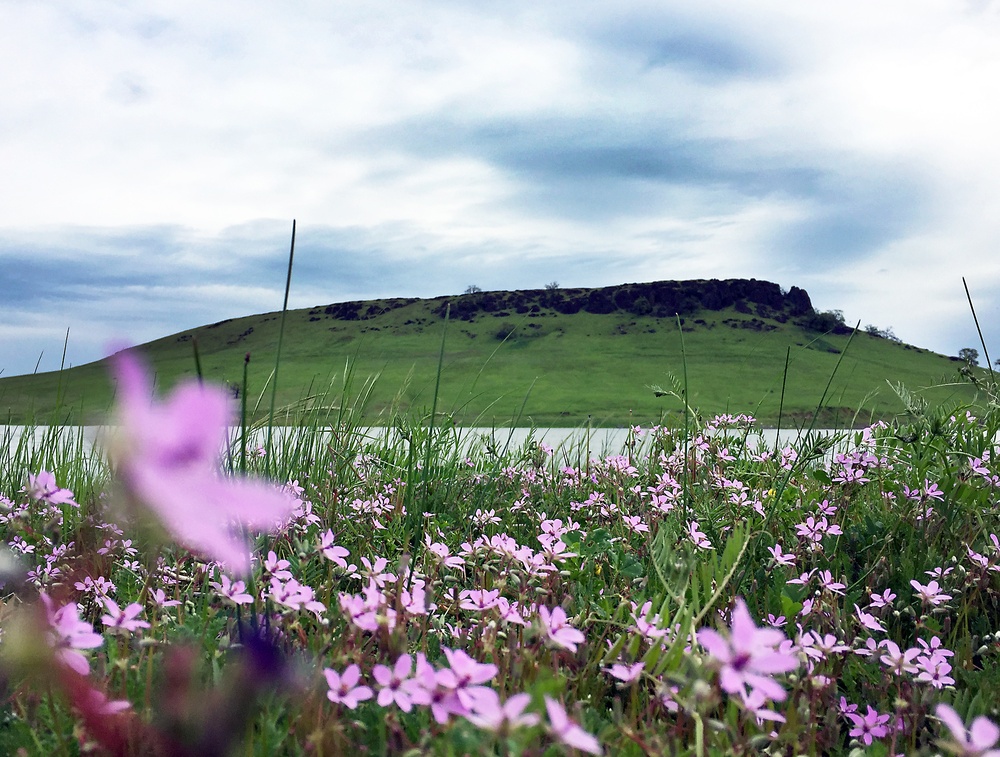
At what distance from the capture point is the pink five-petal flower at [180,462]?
2.12 ft

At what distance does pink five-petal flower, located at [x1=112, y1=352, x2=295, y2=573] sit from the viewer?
0.65m

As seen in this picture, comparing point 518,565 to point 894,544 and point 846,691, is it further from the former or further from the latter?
point 894,544

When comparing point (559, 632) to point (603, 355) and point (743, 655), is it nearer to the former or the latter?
point (743, 655)

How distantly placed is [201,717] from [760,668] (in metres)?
0.73

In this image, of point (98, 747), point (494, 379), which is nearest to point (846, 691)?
point (98, 747)

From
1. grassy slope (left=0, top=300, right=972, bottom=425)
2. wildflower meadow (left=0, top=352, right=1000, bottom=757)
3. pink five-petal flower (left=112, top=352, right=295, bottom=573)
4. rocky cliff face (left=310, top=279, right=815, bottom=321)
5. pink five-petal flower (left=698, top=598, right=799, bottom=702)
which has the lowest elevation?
wildflower meadow (left=0, top=352, right=1000, bottom=757)

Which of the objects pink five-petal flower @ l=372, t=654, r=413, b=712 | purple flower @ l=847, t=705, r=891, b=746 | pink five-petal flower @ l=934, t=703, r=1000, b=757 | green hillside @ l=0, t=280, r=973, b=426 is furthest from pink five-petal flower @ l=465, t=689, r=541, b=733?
green hillside @ l=0, t=280, r=973, b=426

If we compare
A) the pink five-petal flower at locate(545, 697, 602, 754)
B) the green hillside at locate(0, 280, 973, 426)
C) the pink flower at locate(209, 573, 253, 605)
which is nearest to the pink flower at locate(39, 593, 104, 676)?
the pink flower at locate(209, 573, 253, 605)

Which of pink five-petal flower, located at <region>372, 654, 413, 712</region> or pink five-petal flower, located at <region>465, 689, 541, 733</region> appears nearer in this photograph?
pink five-petal flower, located at <region>465, 689, 541, 733</region>

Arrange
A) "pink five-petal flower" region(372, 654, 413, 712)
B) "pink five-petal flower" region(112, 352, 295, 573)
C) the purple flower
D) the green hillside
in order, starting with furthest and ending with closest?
the green hillside < the purple flower < "pink five-petal flower" region(372, 654, 413, 712) < "pink five-petal flower" region(112, 352, 295, 573)

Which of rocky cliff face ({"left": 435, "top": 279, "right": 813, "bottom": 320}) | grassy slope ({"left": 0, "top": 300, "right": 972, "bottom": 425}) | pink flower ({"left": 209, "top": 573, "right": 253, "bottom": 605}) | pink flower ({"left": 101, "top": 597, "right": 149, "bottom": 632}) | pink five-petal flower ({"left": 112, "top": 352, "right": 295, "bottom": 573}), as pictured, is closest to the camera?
pink five-petal flower ({"left": 112, "top": 352, "right": 295, "bottom": 573})

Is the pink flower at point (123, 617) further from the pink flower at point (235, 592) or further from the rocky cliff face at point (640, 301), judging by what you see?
the rocky cliff face at point (640, 301)

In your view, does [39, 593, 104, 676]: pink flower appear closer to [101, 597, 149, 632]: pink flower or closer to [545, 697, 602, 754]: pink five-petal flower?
[101, 597, 149, 632]: pink flower

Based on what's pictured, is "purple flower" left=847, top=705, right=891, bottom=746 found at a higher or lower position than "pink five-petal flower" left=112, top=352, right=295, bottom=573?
lower
